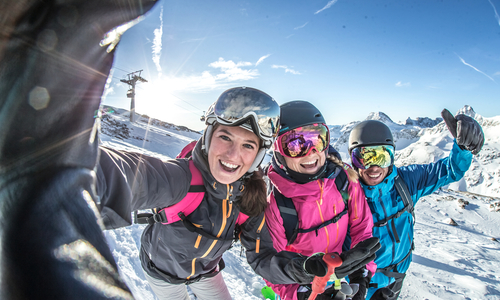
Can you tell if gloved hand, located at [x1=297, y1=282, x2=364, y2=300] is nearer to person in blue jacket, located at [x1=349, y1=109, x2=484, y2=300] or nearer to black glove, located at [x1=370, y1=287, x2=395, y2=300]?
person in blue jacket, located at [x1=349, y1=109, x2=484, y2=300]

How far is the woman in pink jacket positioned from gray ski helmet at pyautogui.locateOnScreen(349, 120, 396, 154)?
86cm

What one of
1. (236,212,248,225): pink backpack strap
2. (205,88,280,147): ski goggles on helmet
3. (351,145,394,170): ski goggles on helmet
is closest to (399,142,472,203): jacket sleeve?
(351,145,394,170): ski goggles on helmet

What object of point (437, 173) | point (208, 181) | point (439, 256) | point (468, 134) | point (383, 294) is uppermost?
point (468, 134)

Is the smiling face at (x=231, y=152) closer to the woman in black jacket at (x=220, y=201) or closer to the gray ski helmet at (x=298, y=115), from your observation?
the woman in black jacket at (x=220, y=201)

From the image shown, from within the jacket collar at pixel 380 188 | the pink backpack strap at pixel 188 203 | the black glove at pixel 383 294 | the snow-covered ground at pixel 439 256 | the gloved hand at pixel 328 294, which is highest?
the jacket collar at pixel 380 188

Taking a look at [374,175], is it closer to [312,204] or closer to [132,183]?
[312,204]

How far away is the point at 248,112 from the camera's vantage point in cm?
215

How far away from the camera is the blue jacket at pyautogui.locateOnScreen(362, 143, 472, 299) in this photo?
293 centimetres

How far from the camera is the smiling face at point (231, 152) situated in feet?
6.27

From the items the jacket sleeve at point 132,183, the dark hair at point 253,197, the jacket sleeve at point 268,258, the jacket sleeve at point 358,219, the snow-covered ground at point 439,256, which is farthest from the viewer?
the snow-covered ground at point 439,256

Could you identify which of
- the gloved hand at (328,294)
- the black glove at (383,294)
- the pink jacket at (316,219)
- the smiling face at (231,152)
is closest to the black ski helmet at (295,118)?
the pink jacket at (316,219)

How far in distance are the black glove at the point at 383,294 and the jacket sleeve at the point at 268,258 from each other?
161 cm

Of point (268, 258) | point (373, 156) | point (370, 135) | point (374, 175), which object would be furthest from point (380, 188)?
point (268, 258)

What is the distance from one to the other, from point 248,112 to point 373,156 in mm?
2275
